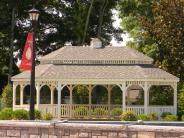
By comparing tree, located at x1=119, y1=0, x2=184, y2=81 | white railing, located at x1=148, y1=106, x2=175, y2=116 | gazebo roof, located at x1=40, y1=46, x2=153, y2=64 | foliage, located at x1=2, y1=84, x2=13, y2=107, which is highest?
tree, located at x1=119, y1=0, x2=184, y2=81

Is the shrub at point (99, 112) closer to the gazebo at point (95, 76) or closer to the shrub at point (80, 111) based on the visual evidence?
the gazebo at point (95, 76)

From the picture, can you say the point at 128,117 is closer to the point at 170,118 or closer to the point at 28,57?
the point at 170,118

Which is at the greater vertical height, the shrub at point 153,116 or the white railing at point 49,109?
the white railing at point 49,109

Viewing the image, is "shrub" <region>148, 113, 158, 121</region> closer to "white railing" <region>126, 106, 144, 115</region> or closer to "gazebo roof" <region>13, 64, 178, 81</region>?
"white railing" <region>126, 106, 144, 115</region>

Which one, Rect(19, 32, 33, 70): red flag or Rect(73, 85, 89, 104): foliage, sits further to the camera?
Rect(73, 85, 89, 104): foliage

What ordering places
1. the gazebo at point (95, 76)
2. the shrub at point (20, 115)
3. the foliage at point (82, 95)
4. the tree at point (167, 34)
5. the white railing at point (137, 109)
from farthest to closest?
the tree at point (167, 34)
the foliage at point (82, 95)
the gazebo at point (95, 76)
the white railing at point (137, 109)
the shrub at point (20, 115)

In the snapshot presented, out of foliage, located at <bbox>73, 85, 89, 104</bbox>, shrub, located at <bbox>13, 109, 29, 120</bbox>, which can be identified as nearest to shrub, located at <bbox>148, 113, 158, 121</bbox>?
shrub, located at <bbox>13, 109, 29, 120</bbox>

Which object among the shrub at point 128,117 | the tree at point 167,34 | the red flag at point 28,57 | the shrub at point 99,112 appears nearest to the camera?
the red flag at point 28,57

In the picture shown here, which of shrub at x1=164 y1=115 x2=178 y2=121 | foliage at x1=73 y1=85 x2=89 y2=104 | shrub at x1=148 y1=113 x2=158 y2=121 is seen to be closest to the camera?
shrub at x1=164 y1=115 x2=178 y2=121

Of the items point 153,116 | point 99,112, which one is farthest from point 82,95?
point 153,116

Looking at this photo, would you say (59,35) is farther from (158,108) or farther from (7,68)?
(158,108)

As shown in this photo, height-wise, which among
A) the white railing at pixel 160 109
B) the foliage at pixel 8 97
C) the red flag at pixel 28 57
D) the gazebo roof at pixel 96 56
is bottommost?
the white railing at pixel 160 109

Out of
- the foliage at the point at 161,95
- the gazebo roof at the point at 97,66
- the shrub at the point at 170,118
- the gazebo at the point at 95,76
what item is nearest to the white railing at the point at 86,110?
the gazebo at the point at 95,76

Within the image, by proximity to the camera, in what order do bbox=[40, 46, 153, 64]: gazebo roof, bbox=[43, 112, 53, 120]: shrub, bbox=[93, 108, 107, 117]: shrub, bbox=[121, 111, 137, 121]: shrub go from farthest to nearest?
1. bbox=[40, 46, 153, 64]: gazebo roof
2. bbox=[93, 108, 107, 117]: shrub
3. bbox=[43, 112, 53, 120]: shrub
4. bbox=[121, 111, 137, 121]: shrub
